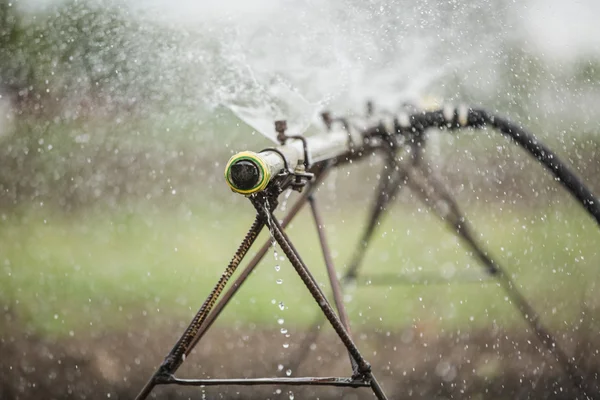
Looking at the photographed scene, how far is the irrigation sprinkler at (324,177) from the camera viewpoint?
1724 mm

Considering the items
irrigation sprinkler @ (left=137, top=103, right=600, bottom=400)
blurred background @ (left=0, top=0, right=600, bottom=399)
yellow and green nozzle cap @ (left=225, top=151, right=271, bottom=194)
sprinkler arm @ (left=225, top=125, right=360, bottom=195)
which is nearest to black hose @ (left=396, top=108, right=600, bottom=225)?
irrigation sprinkler @ (left=137, top=103, right=600, bottom=400)

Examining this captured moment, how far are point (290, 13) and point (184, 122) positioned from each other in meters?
3.37

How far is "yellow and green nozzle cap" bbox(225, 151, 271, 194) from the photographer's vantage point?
155 centimetres

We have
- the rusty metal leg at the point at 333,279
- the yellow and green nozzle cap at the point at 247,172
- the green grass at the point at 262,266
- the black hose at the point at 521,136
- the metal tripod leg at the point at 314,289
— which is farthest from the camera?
the green grass at the point at 262,266

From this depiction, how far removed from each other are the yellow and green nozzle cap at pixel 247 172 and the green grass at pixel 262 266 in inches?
136

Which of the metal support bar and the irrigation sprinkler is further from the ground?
the irrigation sprinkler

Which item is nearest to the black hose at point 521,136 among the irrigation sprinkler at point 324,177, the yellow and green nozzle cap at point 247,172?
the irrigation sprinkler at point 324,177

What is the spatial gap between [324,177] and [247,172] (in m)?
1.06

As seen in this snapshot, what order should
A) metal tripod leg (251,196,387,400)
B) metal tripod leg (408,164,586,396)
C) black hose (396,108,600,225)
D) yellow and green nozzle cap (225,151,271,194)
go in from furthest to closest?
metal tripod leg (408,164,586,396) → black hose (396,108,600,225) → metal tripod leg (251,196,387,400) → yellow and green nozzle cap (225,151,271,194)

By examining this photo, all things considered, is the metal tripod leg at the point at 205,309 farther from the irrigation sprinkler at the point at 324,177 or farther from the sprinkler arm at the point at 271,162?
the sprinkler arm at the point at 271,162

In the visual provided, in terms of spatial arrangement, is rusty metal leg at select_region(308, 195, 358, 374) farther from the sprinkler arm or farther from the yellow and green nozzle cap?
the yellow and green nozzle cap

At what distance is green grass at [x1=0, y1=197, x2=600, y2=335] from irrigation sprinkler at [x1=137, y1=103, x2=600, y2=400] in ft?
5.86

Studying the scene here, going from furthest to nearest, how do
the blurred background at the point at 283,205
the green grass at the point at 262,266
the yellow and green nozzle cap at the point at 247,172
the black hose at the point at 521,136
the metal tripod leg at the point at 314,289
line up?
the green grass at the point at 262,266 < the blurred background at the point at 283,205 < the black hose at the point at 521,136 < the metal tripod leg at the point at 314,289 < the yellow and green nozzle cap at the point at 247,172

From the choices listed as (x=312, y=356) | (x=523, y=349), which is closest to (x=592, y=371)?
(x=523, y=349)
